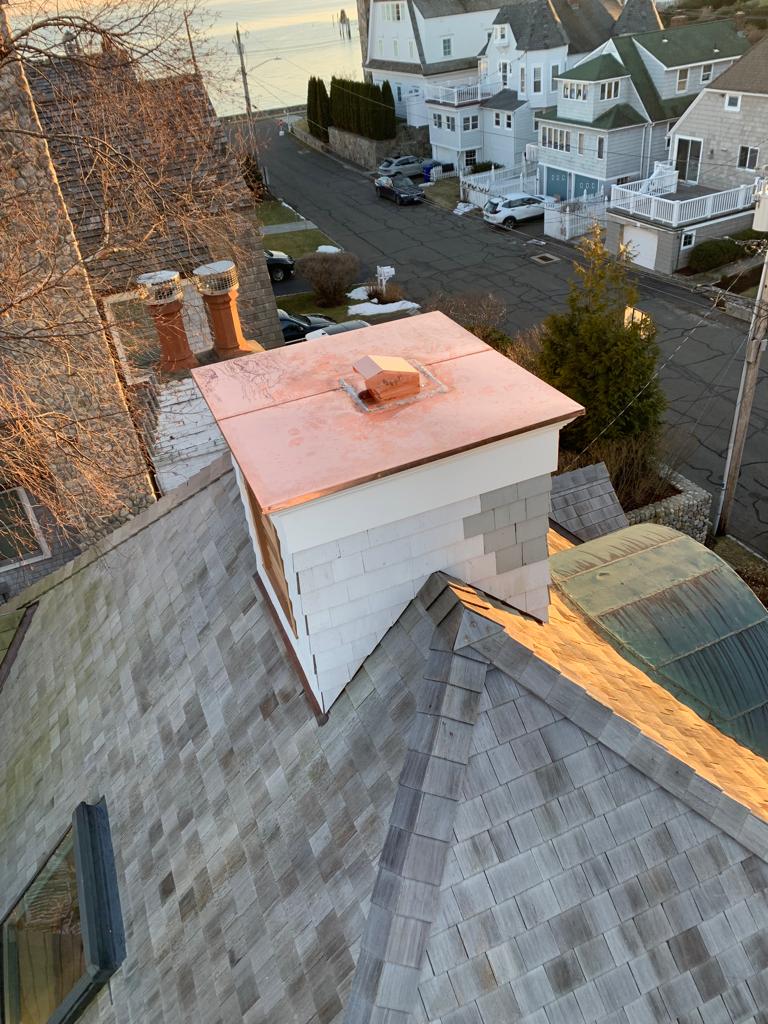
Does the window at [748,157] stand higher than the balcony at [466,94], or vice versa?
the balcony at [466,94]

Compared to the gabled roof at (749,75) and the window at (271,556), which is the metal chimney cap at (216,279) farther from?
the gabled roof at (749,75)

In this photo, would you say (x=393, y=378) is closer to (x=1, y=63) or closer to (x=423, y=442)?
(x=423, y=442)

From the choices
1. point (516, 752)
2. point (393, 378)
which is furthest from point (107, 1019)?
point (393, 378)

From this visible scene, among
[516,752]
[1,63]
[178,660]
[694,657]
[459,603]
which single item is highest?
[1,63]

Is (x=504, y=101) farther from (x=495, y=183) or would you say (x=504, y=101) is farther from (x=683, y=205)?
(x=683, y=205)

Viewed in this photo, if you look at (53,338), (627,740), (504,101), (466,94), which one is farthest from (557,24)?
(627,740)

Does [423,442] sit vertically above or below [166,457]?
above

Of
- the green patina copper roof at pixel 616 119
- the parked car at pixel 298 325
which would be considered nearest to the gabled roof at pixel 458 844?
the parked car at pixel 298 325
